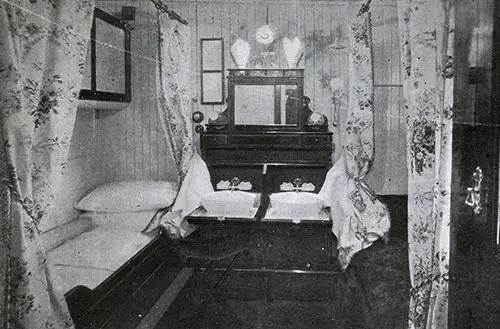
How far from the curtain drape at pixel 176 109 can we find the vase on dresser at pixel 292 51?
921mm

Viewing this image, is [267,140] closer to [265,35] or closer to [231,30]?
[265,35]

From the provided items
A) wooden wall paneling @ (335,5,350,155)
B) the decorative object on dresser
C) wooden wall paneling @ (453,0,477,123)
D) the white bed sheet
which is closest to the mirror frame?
the decorative object on dresser

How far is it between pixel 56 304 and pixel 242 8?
3.19 m

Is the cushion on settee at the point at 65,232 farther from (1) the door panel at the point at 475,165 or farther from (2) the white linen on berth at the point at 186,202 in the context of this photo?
(1) the door panel at the point at 475,165

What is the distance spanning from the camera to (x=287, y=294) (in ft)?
9.12

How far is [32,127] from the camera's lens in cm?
144

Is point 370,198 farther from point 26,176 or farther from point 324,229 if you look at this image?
point 26,176

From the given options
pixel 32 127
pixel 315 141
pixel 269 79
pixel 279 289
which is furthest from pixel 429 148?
pixel 269 79

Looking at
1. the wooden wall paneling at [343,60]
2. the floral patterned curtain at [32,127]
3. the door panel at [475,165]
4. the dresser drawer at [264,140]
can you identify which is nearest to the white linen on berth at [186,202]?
the dresser drawer at [264,140]

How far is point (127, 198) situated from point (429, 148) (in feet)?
7.63

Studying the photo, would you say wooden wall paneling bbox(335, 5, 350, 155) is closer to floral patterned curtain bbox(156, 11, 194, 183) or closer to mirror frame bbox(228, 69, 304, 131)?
mirror frame bbox(228, 69, 304, 131)

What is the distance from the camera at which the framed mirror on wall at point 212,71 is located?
434cm

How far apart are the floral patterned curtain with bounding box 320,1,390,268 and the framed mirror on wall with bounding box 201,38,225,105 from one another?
47.8 inches

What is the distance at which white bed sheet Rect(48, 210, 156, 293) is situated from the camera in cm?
241
